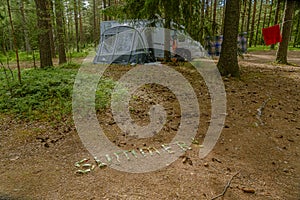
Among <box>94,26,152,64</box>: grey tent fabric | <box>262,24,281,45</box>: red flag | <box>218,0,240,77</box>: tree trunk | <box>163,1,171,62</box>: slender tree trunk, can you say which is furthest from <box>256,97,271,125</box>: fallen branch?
<box>94,26,152,64</box>: grey tent fabric

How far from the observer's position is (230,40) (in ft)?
17.7

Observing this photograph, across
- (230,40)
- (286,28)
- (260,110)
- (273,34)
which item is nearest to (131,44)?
(230,40)

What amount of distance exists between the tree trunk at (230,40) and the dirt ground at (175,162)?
5.55 ft

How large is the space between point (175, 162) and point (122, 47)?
21.3 ft

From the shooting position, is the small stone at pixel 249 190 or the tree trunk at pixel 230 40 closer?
the small stone at pixel 249 190

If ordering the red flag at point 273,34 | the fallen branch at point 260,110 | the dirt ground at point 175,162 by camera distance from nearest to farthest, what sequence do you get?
the dirt ground at point 175,162 → the fallen branch at point 260,110 → the red flag at point 273,34

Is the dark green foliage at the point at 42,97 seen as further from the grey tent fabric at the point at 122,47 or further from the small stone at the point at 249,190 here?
the grey tent fabric at the point at 122,47

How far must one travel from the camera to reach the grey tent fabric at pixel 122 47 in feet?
25.5

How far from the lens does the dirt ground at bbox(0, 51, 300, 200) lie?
1.90 metres

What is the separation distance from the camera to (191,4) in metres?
6.05

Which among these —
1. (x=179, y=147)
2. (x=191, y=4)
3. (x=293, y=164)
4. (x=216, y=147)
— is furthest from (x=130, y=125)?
(x=191, y=4)

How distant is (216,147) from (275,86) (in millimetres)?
3427

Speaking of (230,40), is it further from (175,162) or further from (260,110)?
(175,162)

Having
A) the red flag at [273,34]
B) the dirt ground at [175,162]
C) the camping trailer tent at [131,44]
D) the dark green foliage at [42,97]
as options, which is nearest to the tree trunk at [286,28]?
the red flag at [273,34]
